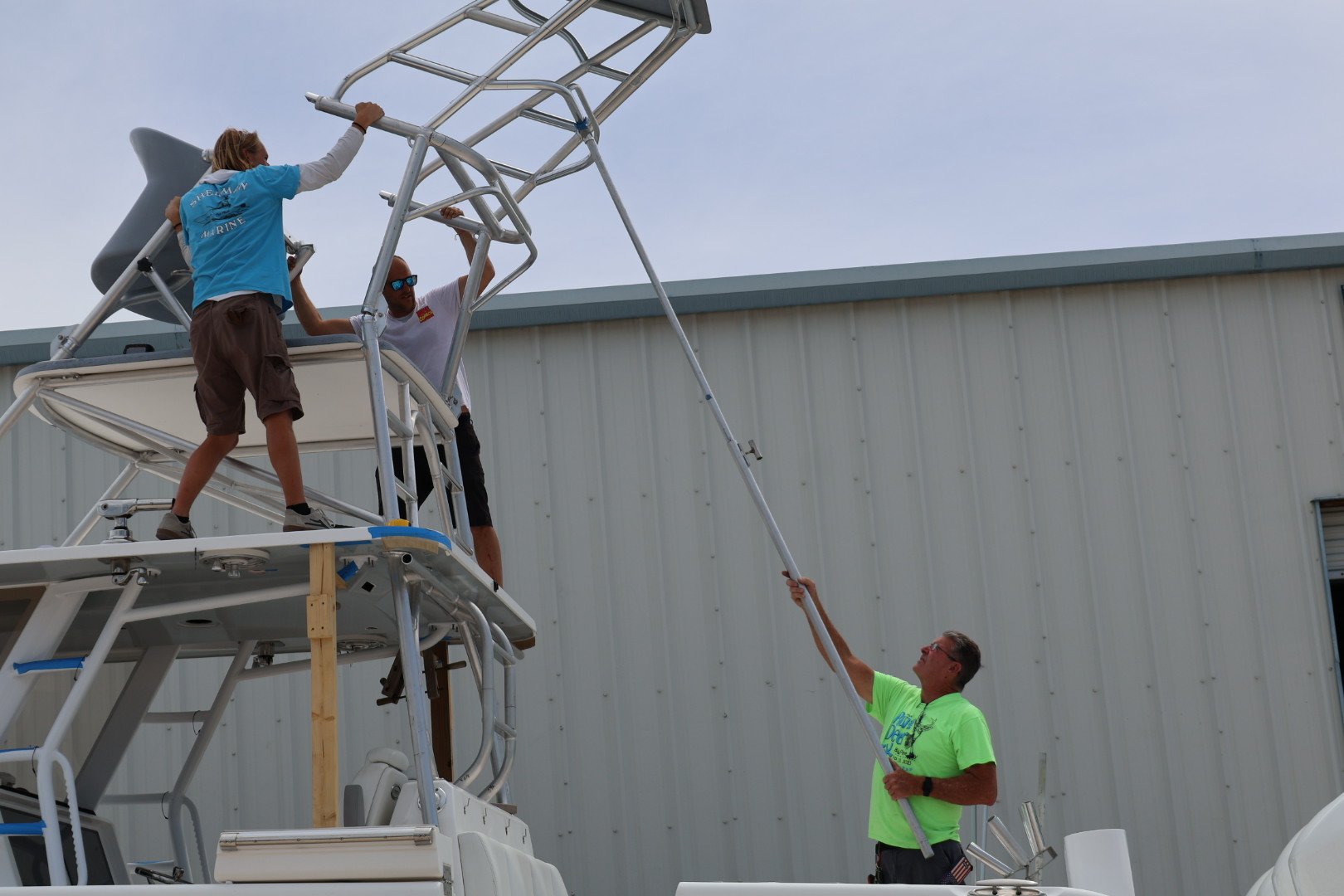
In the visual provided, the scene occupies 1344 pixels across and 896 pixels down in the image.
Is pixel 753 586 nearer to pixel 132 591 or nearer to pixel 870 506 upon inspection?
pixel 870 506

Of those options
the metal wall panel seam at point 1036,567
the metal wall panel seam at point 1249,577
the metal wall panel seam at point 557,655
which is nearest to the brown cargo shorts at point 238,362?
the metal wall panel seam at point 557,655

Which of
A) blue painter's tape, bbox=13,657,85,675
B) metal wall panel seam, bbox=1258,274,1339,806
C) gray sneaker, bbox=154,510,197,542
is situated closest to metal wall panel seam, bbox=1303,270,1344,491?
metal wall panel seam, bbox=1258,274,1339,806

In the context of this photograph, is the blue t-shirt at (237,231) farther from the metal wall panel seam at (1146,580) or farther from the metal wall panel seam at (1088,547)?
the metal wall panel seam at (1146,580)

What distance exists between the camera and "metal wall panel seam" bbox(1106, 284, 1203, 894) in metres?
8.61

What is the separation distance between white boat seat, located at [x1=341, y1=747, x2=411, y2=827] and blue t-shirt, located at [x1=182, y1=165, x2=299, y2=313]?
1.73m

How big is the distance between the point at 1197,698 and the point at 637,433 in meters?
3.77

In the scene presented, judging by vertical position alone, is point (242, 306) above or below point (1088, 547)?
above

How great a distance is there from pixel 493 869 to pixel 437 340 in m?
2.66

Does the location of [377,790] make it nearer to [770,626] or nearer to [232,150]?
[232,150]

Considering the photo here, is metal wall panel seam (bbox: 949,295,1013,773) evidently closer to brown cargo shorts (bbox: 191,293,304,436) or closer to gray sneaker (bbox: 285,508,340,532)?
gray sneaker (bbox: 285,508,340,532)

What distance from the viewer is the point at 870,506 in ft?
29.8

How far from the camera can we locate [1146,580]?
895 centimetres

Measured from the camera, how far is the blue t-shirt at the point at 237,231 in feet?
16.6

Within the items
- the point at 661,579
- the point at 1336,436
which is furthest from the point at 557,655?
the point at 1336,436
